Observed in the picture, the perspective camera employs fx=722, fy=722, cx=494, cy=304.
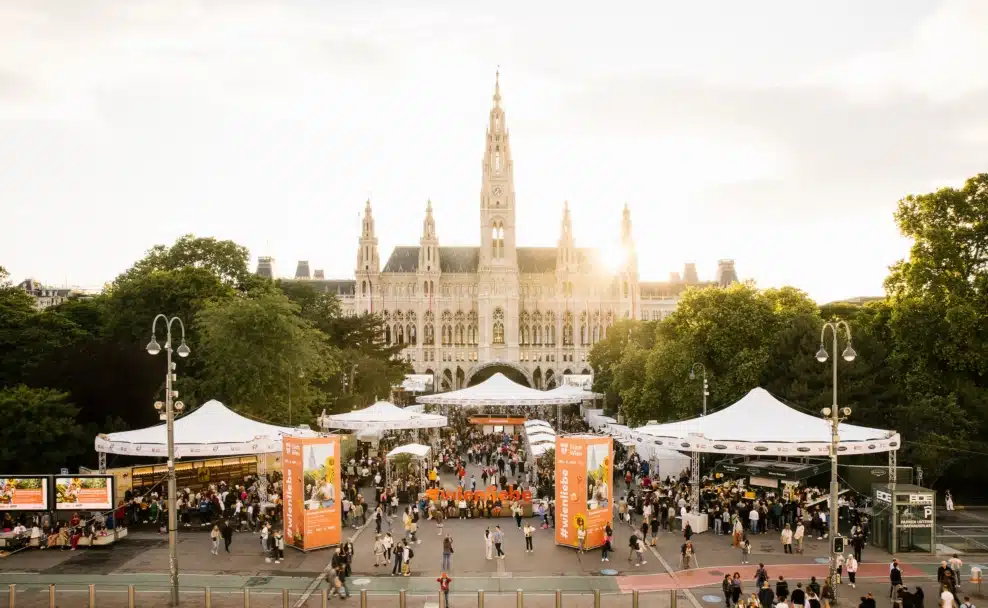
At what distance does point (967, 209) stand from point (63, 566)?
37574 millimetres

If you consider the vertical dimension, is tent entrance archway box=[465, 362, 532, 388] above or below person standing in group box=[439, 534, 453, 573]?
below

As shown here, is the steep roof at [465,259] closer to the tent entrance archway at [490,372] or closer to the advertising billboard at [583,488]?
the tent entrance archway at [490,372]

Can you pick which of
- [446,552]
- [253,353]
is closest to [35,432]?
[253,353]

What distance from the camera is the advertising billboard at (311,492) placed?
2234 cm

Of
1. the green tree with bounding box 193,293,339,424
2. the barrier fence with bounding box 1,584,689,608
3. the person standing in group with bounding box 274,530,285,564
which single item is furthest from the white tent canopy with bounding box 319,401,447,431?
the barrier fence with bounding box 1,584,689,608

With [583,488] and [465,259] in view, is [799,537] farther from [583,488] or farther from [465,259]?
[465,259]

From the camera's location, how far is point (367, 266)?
109062 millimetres

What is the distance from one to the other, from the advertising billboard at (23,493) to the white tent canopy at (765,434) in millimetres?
20985

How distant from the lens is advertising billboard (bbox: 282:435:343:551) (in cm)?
2234

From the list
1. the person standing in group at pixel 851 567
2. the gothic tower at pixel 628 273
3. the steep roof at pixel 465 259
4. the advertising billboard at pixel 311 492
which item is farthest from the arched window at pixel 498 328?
the person standing in group at pixel 851 567

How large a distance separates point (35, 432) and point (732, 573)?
26.3m

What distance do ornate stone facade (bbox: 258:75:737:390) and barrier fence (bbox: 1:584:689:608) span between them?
289 feet

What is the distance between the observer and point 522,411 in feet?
232

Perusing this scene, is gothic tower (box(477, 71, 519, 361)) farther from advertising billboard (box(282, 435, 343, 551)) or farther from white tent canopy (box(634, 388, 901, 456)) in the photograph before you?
advertising billboard (box(282, 435, 343, 551))
